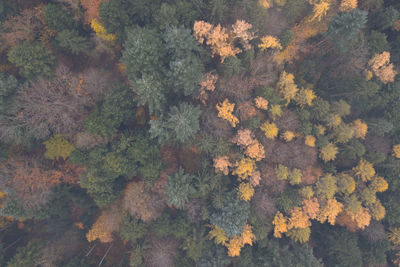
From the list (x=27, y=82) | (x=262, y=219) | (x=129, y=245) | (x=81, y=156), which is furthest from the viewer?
(x=129, y=245)

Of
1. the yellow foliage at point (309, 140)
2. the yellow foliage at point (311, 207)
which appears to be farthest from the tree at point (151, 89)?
the yellow foliage at point (311, 207)

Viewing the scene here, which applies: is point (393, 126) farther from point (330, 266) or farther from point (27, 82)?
point (27, 82)

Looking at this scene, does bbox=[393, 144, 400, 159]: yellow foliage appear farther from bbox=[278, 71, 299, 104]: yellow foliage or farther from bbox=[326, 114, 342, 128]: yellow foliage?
bbox=[278, 71, 299, 104]: yellow foliage

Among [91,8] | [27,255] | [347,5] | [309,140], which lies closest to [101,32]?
[91,8]

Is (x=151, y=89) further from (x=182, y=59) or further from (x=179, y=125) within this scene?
(x=179, y=125)

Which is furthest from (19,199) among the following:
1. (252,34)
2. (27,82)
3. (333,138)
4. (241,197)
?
(333,138)

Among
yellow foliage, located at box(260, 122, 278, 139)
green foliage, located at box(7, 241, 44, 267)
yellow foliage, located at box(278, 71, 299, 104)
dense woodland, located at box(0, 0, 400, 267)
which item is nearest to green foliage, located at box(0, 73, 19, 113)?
dense woodland, located at box(0, 0, 400, 267)
